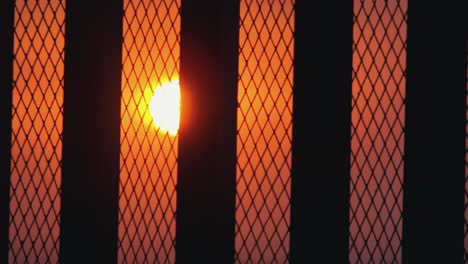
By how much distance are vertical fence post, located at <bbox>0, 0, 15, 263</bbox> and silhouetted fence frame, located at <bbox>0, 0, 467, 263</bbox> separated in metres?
1.28

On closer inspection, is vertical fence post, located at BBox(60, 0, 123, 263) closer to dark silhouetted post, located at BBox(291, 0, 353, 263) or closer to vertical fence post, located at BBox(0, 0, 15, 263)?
vertical fence post, located at BBox(0, 0, 15, 263)

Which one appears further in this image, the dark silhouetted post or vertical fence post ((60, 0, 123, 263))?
vertical fence post ((60, 0, 123, 263))

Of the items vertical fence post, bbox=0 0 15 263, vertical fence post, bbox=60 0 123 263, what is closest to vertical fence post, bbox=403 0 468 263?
vertical fence post, bbox=60 0 123 263

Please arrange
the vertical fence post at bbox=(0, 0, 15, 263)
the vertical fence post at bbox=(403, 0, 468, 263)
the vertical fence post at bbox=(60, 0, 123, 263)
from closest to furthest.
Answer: the vertical fence post at bbox=(403, 0, 468, 263) < the vertical fence post at bbox=(60, 0, 123, 263) < the vertical fence post at bbox=(0, 0, 15, 263)

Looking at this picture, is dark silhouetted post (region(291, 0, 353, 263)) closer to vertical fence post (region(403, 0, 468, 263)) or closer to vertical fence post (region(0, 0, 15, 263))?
vertical fence post (region(403, 0, 468, 263))

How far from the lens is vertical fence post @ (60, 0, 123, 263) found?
1362 cm

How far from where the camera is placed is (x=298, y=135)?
12.7 metres

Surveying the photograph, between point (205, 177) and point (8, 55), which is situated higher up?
point (8, 55)

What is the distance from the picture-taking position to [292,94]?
12648 mm

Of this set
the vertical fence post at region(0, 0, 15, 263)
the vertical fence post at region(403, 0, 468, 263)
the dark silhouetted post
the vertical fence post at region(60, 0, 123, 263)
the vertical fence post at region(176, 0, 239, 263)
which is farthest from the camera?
the vertical fence post at region(0, 0, 15, 263)

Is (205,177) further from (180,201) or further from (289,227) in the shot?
(289,227)

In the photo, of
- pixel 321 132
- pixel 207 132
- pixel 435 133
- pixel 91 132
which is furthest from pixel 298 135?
pixel 91 132

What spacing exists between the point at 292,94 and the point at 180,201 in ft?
7.86

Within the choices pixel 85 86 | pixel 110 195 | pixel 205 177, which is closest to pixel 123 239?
pixel 110 195
